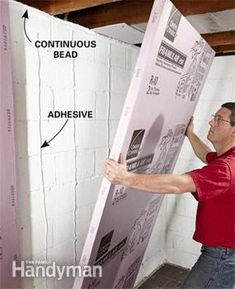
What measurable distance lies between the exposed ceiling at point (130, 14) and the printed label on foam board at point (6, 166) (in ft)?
1.04

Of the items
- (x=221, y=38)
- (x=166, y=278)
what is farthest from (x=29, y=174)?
(x=166, y=278)

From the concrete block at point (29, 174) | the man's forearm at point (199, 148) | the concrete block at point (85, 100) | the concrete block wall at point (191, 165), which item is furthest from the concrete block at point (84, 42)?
the concrete block wall at point (191, 165)

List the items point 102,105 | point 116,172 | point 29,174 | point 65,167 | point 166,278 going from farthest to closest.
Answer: point 166,278 → point 102,105 → point 65,167 → point 29,174 → point 116,172

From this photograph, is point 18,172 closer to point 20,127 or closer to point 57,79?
point 20,127

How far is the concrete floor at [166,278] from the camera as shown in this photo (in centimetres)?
284

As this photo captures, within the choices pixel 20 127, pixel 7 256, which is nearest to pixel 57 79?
pixel 20 127

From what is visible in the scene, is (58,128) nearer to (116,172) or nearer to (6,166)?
(6,166)

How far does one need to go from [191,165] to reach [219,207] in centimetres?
125

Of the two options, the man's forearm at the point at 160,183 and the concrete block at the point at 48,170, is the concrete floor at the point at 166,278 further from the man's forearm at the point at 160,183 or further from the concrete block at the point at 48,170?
the man's forearm at the point at 160,183

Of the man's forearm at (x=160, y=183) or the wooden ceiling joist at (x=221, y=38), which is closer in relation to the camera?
the man's forearm at (x=160, y=183)

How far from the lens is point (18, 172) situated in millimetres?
1575

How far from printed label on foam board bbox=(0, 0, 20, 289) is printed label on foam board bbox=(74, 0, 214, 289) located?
13.8 inches

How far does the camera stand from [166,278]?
9.77 feet

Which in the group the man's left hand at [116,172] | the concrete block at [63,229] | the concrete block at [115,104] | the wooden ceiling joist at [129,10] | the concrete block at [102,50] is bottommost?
the concrete block at [63,229]
